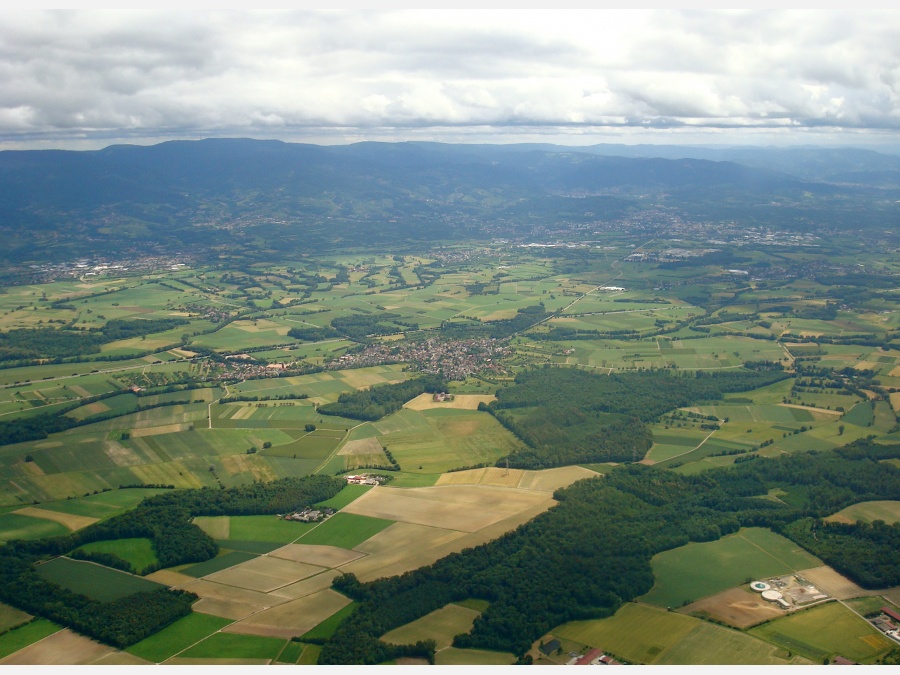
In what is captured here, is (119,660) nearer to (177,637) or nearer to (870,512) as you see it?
(177,637)

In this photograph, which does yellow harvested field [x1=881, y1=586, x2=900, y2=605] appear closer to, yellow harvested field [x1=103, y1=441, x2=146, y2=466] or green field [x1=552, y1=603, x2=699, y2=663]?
green field [x1=552, y1=603, x2=699, y2=663]

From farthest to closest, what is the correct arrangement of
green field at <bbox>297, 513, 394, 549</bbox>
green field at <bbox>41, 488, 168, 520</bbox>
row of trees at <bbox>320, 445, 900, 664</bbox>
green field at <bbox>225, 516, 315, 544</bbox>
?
1. green field at <bbox>41, 488, 168, 520</bbox>
2. green field at <bbox>225, 516, 315, 544</bbox>
3. green field at <bbox>297, 513, 394, 549</bbox>
4. row of trees at <bbox>320, 445, 900, 664</bbox>

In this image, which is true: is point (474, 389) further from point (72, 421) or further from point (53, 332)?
point (53, 332)

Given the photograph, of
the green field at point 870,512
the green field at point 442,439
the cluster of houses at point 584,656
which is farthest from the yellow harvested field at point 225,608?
the green field at point 870,512

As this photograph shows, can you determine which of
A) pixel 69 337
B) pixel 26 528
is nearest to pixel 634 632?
pixel 26 528

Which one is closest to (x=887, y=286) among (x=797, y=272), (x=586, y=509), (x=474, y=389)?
(x=797, y=272)

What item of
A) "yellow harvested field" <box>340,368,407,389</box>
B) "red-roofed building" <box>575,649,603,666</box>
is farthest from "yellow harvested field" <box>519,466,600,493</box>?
"yellow harvested field" <box>340,368,407,389</box>

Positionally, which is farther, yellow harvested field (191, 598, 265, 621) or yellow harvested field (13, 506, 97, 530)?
yellow harvested field (13, 506, 97, 530)

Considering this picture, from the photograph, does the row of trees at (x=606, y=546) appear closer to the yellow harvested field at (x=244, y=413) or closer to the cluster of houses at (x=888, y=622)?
the cluster of houses at (x=888, y=622)
